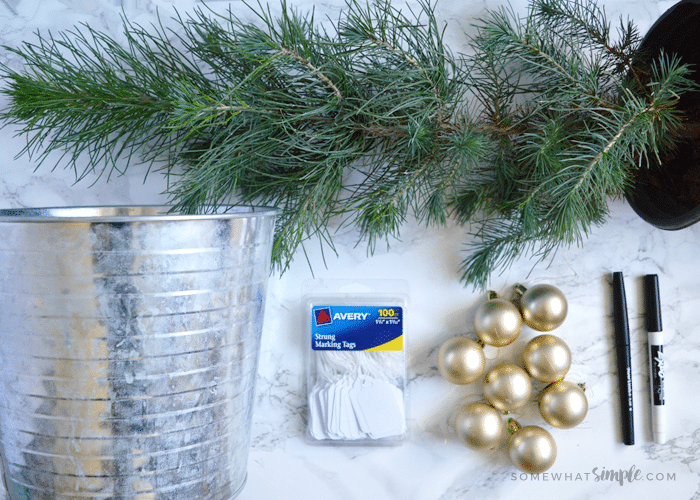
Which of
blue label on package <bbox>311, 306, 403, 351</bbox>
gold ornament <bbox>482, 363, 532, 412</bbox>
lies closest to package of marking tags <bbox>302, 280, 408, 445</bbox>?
blue label on package <bbox>311, 306, 403, 351</bbox>

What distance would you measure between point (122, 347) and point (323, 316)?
25cm

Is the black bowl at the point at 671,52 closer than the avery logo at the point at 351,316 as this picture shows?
Yes

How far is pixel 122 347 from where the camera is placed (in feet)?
1.38

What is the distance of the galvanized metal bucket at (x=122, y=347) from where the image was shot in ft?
1.34

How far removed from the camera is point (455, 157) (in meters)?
0.52

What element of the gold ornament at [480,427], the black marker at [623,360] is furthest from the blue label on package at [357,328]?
the black marker at [623,360]

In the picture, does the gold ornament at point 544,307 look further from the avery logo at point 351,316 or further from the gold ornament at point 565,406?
the avery logo at point 351,316

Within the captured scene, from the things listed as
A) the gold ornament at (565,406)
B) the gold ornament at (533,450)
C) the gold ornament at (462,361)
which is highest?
the gold ornament at (462,361)

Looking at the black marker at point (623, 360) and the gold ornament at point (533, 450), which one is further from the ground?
the black marker at point (623, 360)

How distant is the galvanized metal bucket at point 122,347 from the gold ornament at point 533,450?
0.33m

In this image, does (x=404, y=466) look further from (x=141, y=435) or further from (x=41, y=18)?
(x=41, y=18)

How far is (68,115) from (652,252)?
70 centimetres

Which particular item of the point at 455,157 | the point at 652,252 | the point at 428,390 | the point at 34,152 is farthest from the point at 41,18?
the point at 652,252

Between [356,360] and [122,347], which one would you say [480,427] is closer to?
[356,360]
